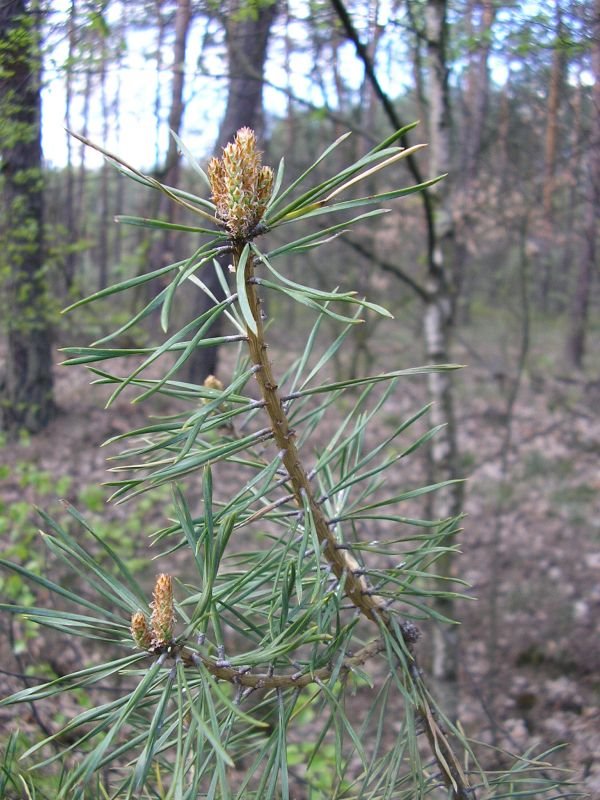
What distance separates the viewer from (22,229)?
4.05 metres

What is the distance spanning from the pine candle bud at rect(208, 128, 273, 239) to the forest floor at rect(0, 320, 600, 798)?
1965 mm

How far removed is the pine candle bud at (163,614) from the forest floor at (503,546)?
5.56ft

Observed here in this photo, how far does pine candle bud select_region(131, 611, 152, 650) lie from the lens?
2.65ft

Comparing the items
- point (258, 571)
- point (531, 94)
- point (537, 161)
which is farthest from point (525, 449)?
point (258, 571)

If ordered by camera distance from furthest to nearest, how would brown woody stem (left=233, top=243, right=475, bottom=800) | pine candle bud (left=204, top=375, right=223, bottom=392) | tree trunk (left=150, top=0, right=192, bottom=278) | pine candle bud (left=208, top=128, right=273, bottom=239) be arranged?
tree trunk (left=150, top=0, right=192, bottom=278), pine candle bud (left=204, top=375, right=223, bottom=392), brown woody stem (left=233, top=243, right=475, bottom=800), pine candle bud (left=208, top=128, right=273, bottom=239)

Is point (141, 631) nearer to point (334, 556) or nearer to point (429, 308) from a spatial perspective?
point (334, 556)

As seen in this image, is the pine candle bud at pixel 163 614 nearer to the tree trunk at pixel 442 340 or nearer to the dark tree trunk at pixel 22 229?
the dark tree trunk at pixel 22 229

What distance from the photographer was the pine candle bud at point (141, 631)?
81cm

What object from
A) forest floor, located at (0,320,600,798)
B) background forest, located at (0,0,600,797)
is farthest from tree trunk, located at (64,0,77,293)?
forest floor, located at (0,320,600,798)

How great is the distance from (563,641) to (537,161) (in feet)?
14.7

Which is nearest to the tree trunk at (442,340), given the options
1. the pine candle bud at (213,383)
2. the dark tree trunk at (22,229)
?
the dark tree trunk at (22,229)

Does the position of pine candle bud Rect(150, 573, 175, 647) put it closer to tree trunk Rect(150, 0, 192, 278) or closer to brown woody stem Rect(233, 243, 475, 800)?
brown woody stem Rect(233, 243, 475, 800)

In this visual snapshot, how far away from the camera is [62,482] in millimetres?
4848

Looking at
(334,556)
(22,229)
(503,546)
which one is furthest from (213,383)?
(503,546)
